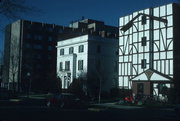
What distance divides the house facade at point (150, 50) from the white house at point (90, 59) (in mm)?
5090

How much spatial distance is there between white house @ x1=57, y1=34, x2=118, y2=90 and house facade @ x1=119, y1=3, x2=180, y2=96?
5.09 meters

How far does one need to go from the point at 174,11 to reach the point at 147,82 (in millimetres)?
10177

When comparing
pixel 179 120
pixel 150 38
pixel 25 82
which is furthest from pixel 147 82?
pixel 25 82

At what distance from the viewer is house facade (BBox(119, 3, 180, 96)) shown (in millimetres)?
43562

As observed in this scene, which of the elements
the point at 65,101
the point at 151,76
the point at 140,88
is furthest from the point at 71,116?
the point at 140,88

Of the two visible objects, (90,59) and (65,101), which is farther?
(90,59)

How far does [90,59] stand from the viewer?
5450cm

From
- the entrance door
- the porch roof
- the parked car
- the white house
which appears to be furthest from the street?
the white house

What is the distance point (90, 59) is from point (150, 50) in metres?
11.7

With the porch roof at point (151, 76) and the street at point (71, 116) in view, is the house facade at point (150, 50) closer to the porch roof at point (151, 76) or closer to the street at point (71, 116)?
the porch roof at point (151, 76)

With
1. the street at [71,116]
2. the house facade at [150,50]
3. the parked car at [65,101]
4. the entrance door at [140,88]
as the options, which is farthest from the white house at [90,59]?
the street at [71,116]

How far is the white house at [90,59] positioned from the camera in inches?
2141

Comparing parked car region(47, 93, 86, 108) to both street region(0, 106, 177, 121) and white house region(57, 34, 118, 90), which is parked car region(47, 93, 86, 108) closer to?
street region(0, 106, 177, 121)

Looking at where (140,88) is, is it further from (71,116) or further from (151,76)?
(71,116)
